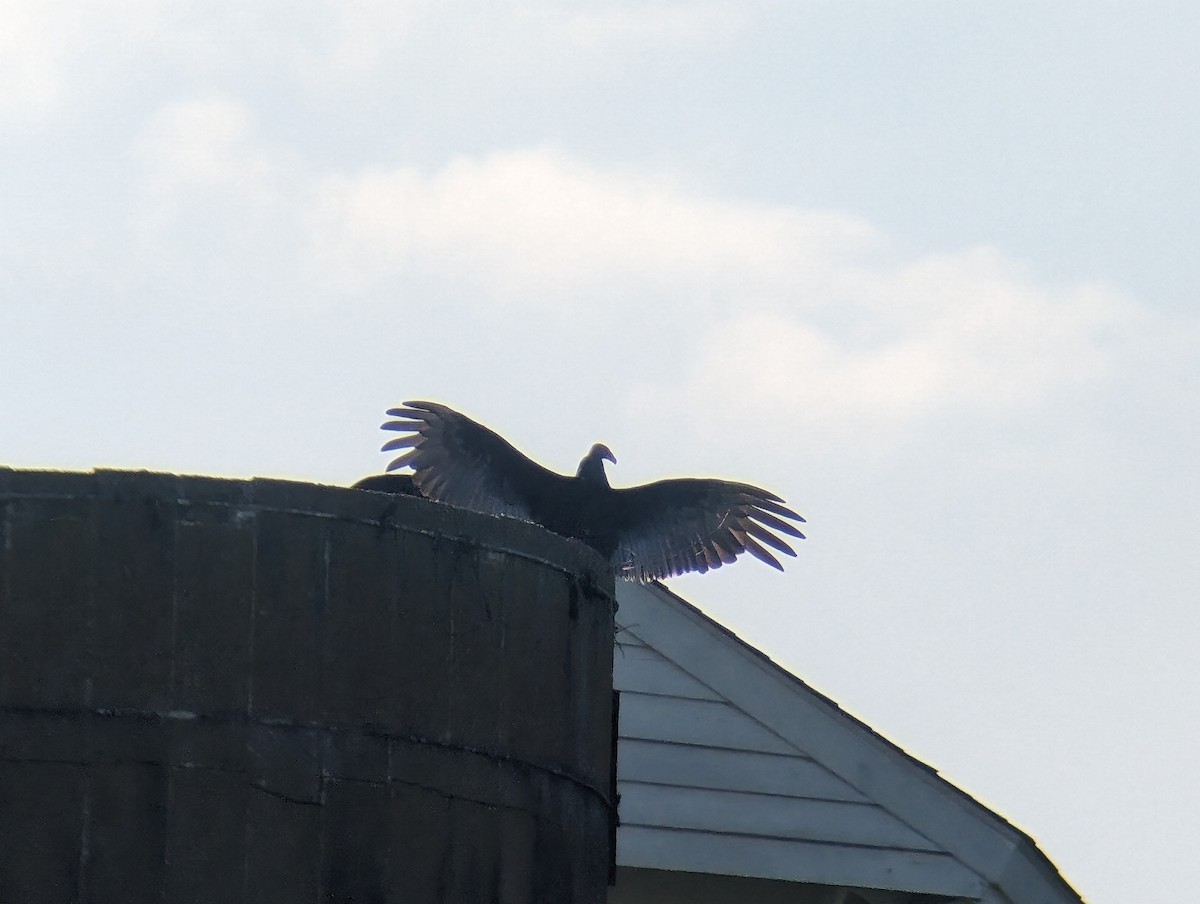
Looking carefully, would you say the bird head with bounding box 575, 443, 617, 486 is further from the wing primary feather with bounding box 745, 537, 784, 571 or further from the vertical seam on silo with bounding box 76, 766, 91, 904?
the vertical seam on silo with bounding box 76, 766, 91, 904

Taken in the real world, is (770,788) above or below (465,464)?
below

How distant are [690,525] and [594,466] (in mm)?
458

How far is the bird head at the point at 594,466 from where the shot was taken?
9.16 metres

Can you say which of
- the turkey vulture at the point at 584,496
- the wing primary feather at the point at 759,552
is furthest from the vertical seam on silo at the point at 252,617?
the wing primary feather at the point at 759,552

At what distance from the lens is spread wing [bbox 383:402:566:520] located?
905cm

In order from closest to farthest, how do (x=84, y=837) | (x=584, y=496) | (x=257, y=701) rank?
(x=84, y=837) < (x=257, y=701) < (x=584, y=496)

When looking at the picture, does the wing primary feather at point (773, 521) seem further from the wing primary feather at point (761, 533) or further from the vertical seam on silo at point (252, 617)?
the vertical seam on silo at point (252, 617)

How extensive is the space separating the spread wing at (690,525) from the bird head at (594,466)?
0.34 feet

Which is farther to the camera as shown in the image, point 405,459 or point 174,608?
point 405,459

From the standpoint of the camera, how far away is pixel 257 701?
5570mm

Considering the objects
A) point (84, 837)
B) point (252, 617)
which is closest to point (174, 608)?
point (252, 617)

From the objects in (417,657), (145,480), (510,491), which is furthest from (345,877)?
(510,491)

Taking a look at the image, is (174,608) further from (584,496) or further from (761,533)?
(761,533)

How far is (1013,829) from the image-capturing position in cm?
927
